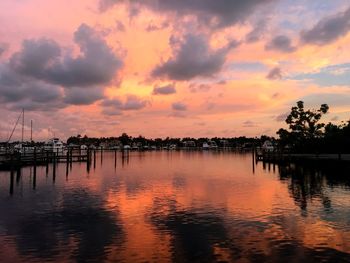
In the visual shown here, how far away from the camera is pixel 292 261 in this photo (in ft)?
57.9

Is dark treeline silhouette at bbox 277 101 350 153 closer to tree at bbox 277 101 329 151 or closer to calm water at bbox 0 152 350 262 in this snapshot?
tree at bbox 277 101 329 151

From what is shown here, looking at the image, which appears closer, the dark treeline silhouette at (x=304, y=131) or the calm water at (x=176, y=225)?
the calm water at (x=176, y=225)

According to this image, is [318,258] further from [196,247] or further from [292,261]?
[196,247]

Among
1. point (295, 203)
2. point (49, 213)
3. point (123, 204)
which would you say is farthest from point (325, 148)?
point (49, 213)

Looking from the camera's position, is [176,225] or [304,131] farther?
[304,131]

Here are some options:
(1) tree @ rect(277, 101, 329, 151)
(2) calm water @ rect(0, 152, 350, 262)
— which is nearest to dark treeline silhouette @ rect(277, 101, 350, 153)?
(1) tree @ rect(277, 101, 329, 151)

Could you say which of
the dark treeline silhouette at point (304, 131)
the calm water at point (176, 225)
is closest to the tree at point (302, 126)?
the dark treeline silhouette at point (304, 131)

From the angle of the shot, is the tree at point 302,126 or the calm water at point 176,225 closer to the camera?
the calm water at point 176,225

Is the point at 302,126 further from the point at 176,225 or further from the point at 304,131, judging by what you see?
the point at 176,225

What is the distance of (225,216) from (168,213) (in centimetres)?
420

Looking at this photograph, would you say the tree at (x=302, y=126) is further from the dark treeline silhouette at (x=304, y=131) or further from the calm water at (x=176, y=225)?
the calm water at (x=176, y=225)

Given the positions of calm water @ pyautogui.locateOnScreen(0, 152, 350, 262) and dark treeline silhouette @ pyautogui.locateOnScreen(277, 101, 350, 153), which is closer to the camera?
calm water @ pyautogui.locateOnScreen(0, 152, 350, 262)

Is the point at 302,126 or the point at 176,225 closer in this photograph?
the point at 176,225

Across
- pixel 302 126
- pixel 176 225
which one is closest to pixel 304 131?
pixel 302 126
